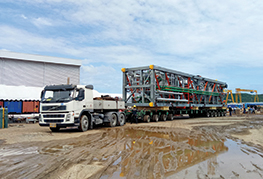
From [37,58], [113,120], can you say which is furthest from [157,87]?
[37,58]

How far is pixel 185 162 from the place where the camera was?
19.9 ft

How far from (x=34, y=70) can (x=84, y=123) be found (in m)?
23.4

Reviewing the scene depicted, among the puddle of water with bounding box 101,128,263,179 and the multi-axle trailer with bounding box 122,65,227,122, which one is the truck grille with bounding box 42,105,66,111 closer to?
the puddle of water with bounding box 101,128,263,179

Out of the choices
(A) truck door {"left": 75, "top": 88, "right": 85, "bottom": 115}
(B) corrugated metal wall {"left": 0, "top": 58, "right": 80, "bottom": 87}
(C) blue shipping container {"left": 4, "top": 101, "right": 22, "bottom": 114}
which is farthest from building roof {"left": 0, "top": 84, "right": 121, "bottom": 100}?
(A) truck door {"left": 75, "top": 88, "right": 85, "bottom": 115}

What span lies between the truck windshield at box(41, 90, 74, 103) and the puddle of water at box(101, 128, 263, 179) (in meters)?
5.16

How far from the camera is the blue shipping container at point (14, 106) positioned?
72.2ft

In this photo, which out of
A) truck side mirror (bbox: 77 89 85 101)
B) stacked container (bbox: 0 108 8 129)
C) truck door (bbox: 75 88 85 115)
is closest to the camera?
truck door (bbox: 75 88 85 115)

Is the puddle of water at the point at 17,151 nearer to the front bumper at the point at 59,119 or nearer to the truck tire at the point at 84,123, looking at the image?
the front bumper at the point at 59,119

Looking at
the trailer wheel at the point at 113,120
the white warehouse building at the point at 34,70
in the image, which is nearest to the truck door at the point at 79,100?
the trailer wheel at the point at 113,120

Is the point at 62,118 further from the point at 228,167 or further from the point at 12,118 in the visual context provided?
the point at 12,118

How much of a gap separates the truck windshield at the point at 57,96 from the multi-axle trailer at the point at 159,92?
7722mm

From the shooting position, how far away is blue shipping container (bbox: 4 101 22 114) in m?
22.0

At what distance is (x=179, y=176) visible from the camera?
4.92 metres

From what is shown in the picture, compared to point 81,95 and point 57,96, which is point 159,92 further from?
point 57,96
